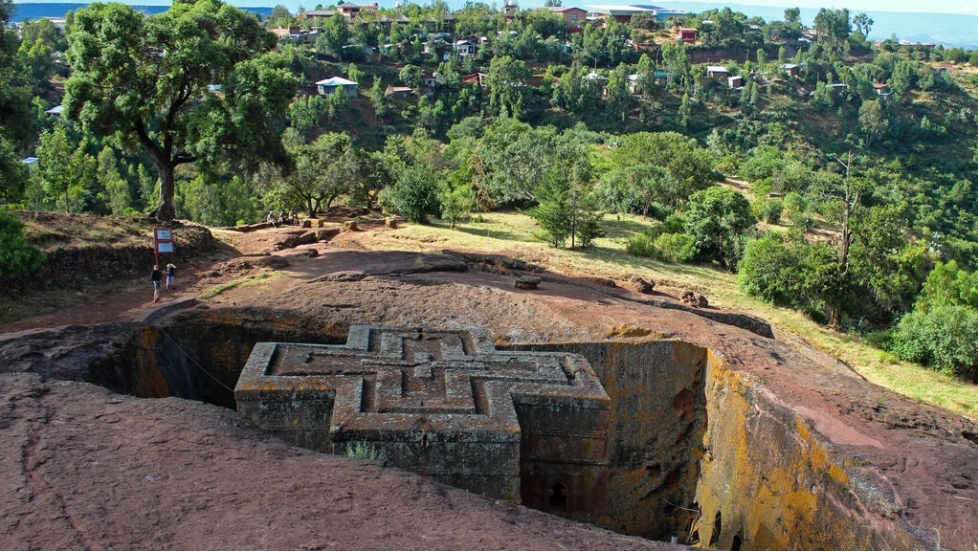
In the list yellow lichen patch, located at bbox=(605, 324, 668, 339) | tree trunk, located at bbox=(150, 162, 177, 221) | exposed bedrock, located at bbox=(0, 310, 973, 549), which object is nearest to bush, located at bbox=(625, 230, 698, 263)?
yellow lichen patch, located at bbox=(605, 324, 668, 339)

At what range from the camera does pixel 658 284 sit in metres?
20.2

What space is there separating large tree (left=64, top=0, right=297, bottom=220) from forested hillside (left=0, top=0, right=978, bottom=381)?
6 centimetres

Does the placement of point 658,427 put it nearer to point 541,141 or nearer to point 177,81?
point 177,81

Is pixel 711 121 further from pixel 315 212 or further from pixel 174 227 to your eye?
pixel 174 227

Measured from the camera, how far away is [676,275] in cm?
2308

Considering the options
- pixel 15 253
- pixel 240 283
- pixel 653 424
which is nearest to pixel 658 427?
pixel 653 424

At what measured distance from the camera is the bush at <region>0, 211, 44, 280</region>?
542 inches

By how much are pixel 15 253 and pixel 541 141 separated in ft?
89.1

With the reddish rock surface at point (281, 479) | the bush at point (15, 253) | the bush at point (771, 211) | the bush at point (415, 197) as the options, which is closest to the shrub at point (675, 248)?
the bush at point (415, 197)

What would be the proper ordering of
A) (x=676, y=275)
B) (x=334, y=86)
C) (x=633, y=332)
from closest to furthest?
(x=633, y=332) → (x=676, y=275) → (x=334, y=86)

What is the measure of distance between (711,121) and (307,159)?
60.4 m

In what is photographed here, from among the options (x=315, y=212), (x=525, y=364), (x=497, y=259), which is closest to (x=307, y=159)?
(x=315, y=212)

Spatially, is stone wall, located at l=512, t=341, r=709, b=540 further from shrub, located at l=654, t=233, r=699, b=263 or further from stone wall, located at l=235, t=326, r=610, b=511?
shrub, located at l=654, t=233, r=699, b=263

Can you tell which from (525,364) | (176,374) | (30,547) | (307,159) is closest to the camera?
(30,547)
